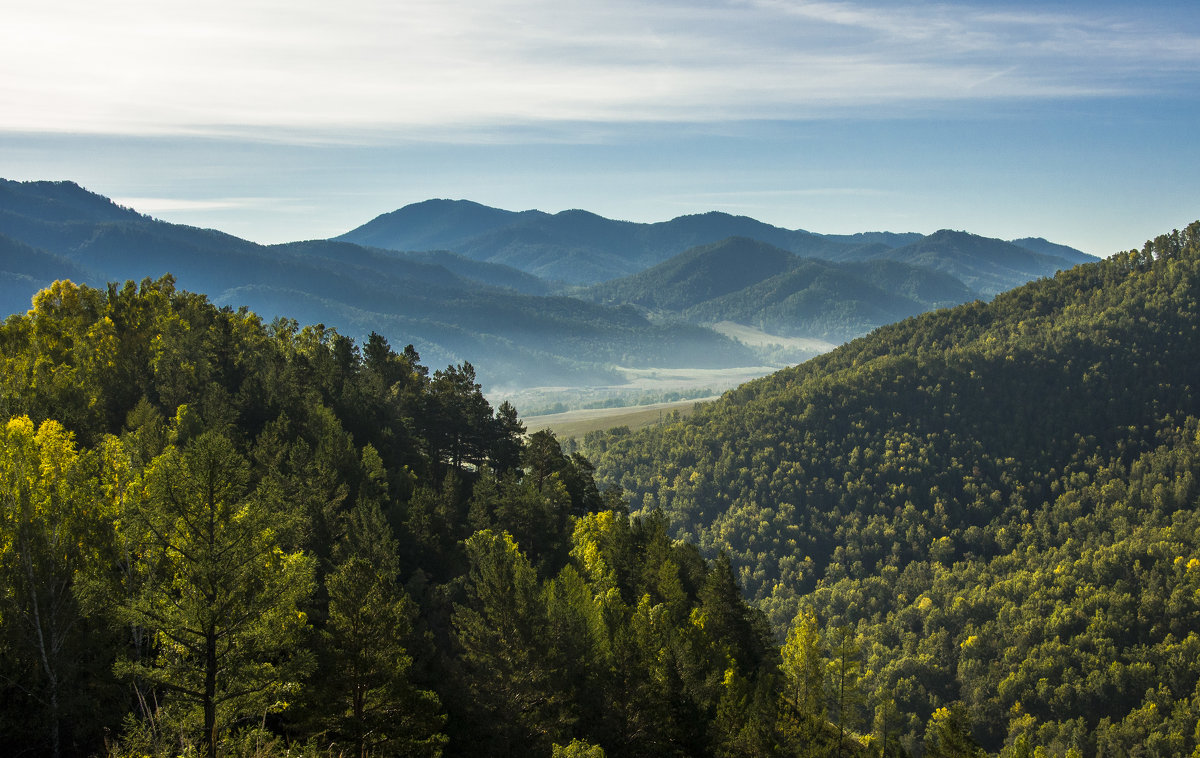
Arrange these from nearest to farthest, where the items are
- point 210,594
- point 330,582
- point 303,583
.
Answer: point 210,594 → point 303,583 → point 330,582

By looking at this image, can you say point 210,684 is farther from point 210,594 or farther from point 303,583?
point 303,583

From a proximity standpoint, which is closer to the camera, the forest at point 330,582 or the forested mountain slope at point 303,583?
the forested mountain slope at point 303,583

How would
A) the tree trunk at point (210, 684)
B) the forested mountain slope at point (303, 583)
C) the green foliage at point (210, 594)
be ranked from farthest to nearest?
the forested mountain slope at point (303, 583) → the tree trunk at point (210, 684) → the green foliage at point (210, 594)

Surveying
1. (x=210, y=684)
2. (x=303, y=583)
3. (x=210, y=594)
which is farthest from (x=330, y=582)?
(x=210, y=594)

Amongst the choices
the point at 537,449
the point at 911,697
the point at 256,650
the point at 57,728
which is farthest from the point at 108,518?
the point at 911,697

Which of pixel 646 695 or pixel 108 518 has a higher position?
pixel 108 518

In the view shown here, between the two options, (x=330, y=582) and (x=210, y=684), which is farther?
(x=330, y=582)

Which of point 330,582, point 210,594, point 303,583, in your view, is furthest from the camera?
point 330,582

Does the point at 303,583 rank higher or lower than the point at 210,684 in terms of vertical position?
higher

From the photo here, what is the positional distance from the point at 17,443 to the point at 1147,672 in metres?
161

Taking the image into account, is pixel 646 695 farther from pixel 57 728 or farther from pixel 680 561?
pixel 680 561

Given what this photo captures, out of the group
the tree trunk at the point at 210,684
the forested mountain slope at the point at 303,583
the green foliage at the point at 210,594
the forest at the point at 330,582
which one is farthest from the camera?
the forest at the point at 330,582

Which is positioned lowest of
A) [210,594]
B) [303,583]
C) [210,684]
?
[210,684]

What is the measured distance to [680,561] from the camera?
220 feet
